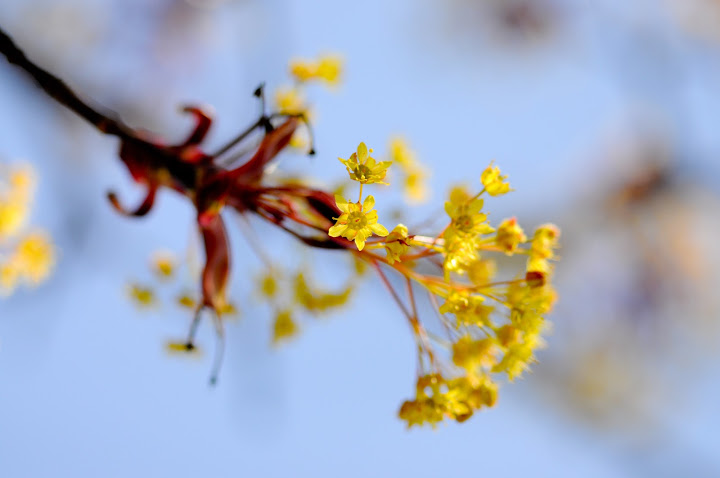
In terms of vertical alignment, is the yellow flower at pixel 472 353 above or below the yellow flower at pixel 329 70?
below

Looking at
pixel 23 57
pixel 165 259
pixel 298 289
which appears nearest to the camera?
pixel 23 57

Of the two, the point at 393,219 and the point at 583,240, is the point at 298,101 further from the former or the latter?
the point at 583,240

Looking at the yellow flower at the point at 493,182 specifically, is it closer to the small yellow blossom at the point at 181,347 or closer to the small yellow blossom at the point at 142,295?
Answer: the small yellow blossom at the point at 181,347

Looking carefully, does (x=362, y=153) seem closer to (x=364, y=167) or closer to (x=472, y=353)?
(x=364, y=167)

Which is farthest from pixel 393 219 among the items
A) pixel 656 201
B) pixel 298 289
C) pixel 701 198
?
pixel 701 198

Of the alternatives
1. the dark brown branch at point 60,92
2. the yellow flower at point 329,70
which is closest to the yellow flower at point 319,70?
the yellow flower at point 329,70
